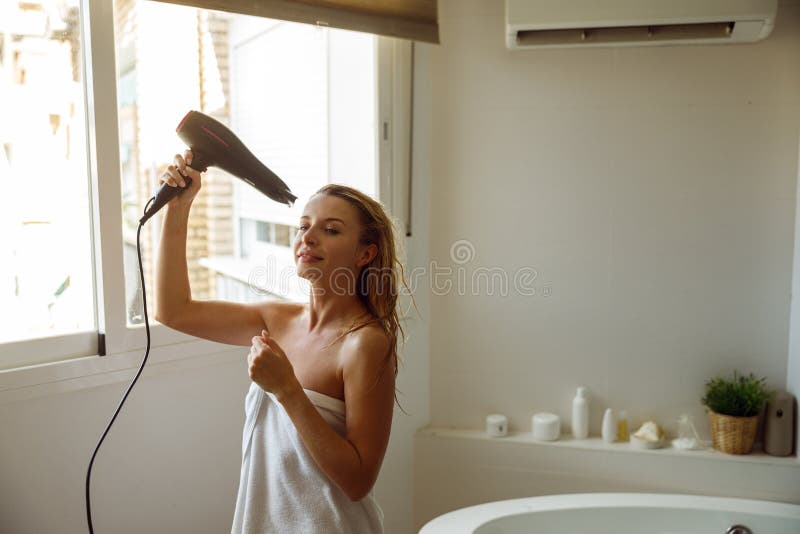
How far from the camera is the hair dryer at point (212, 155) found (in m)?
1.32

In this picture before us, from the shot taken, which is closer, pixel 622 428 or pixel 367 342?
pixel 367 342

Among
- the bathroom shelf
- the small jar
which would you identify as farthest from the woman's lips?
the small jar

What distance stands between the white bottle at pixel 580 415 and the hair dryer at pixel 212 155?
141 cm

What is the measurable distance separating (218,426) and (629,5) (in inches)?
64.5

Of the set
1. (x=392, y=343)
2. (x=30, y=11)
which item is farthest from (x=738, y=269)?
(x=30, y=11)

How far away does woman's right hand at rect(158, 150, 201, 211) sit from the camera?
4.34 ft

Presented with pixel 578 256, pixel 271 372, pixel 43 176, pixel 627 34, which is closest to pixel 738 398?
pixel 578 256

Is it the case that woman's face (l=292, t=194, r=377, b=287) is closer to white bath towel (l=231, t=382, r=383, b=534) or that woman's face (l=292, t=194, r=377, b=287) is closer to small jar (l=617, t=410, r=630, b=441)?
white bath towel (l=231, t=382, r=383, b=534)

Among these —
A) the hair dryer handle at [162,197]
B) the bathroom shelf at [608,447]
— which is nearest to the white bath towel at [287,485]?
the hair dryer handle at [162,197]

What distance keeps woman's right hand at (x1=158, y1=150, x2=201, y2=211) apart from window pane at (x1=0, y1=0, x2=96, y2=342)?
1.55 ft

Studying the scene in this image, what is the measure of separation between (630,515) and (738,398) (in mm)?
503

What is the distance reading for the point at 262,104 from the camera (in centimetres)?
301

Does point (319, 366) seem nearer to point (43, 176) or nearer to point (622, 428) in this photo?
point (43, 176)

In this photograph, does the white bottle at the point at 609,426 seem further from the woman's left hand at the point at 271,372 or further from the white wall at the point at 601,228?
the woman's left hand at the point at 271,372
